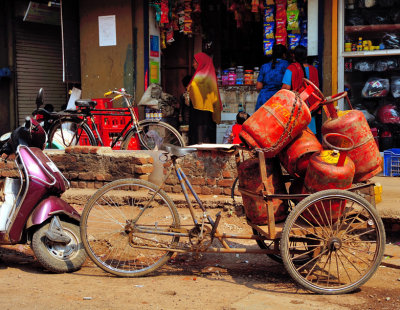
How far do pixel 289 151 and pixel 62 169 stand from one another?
392 centimetres

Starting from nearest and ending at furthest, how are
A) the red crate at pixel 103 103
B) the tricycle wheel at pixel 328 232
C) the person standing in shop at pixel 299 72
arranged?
the tricycle wheel at pixel 328 232 → the person standing in shop at pixel 299 72 → the red crate at pixel 103 103

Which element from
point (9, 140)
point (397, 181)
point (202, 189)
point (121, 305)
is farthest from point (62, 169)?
point (397, 181)

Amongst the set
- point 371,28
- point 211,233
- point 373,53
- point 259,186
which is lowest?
point 211,233

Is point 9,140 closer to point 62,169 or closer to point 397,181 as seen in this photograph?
point 62,169

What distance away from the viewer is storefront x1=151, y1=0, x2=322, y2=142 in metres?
8.48

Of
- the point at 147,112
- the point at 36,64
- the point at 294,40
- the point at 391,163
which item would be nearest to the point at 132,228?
the point at 391,163

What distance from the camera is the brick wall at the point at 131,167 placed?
21.1 feet

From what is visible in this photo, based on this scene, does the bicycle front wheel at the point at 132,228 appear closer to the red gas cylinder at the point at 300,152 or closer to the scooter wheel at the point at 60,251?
the scooter wheel at the point at 60,251

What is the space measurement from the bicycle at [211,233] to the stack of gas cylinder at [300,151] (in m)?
0.13

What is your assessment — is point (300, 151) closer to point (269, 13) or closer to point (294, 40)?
point (294, 40)

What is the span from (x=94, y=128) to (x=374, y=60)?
13.7 ft

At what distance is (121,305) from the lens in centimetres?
368

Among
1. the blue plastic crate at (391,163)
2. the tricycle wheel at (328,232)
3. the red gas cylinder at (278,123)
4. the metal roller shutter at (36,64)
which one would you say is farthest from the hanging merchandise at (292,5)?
the metal roller shutter at (36,64)

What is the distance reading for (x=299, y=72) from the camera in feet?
25.0
